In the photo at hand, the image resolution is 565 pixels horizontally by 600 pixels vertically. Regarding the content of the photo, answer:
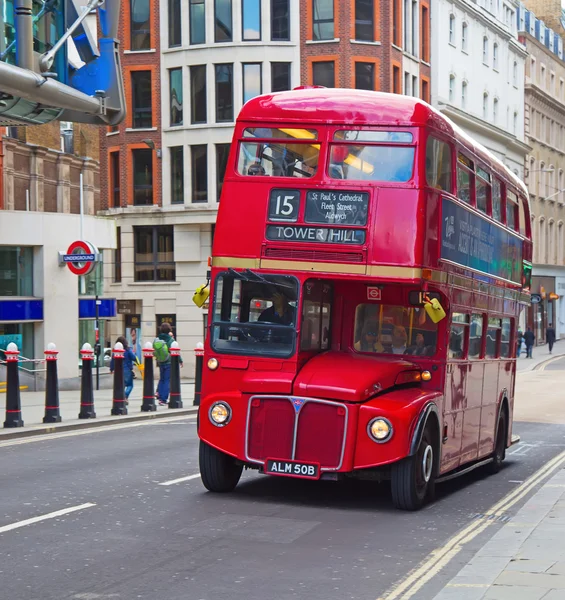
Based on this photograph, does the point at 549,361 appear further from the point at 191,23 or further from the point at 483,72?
the point at 191,23

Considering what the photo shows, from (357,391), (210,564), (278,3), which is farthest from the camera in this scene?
(278,3)

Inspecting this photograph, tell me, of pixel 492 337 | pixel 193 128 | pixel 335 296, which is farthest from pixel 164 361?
pixel 193 128

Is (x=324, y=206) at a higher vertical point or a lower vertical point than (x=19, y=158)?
lower

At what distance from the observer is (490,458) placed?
52.6ft

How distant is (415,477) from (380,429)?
0.71 m

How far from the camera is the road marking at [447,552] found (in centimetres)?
810

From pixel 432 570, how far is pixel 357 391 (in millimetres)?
2749

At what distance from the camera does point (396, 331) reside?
12.6 m

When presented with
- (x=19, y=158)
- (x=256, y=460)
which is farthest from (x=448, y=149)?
(x=19, y=158)

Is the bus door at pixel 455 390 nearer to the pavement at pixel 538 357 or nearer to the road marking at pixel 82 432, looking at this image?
the road marking at pixel 82 432

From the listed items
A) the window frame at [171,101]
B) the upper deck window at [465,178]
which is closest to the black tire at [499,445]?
the upper deck window at [465,178]

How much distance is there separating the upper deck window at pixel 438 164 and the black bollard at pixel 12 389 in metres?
9.39

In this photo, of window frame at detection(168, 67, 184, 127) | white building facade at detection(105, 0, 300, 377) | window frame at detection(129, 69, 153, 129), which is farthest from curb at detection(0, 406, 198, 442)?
window frame at detection(129, 69, 153, 129)

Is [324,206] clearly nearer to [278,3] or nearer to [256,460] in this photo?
[256,460]
